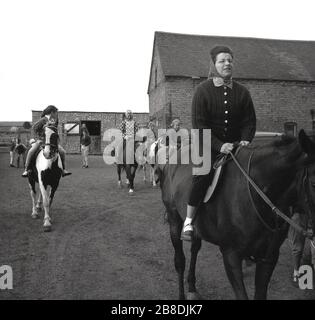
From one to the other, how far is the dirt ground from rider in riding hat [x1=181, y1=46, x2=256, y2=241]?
1.84 metres

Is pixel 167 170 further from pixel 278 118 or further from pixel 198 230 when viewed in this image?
pixel 278 118

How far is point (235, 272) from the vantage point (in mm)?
3459

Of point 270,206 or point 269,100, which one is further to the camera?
point 269,100

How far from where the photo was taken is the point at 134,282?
5.48m

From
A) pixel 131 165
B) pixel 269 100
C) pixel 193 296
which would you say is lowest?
pixel 193 296

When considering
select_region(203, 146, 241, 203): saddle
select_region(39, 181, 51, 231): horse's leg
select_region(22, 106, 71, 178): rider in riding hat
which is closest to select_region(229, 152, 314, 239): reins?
select_region(203, 146, 241, 203): saddle

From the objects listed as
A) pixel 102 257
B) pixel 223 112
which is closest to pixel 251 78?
pixel 102 257

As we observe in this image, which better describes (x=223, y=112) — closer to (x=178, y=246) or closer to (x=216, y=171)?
(x=216, y=171)

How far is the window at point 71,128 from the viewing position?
39.6 meters

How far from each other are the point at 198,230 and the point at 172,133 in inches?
320

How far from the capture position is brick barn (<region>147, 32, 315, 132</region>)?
2919 centimetres

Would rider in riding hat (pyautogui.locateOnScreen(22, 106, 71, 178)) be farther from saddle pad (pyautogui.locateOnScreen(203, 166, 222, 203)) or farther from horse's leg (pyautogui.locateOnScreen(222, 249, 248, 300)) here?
horse's leg (pyautogui.locateOnScreen(222, 249, 248, 300))

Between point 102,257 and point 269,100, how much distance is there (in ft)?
86.1
